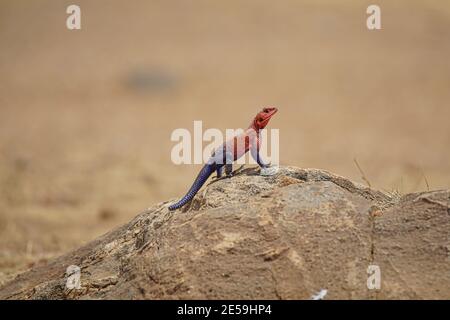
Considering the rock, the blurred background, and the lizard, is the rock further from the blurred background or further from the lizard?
the blurred background

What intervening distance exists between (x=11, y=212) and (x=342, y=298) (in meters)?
8.73

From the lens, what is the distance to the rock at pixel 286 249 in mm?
3947

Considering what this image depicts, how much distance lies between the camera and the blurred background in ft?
41.9

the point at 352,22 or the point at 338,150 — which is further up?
the point at 352,22

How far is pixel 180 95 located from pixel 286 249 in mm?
18835

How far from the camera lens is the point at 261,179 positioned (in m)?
4.82

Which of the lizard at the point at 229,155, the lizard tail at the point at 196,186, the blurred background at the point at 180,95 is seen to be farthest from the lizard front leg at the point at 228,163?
the blurred background at the point at 180,95

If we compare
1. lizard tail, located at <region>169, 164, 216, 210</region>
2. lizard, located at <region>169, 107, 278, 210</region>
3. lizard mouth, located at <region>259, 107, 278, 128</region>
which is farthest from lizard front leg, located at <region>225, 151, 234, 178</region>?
lizard mouth, located at <region>259, 107, 278, 128</region>

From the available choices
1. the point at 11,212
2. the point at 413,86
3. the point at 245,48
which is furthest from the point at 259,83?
the point at 11,212

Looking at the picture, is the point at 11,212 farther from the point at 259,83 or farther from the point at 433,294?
the point at 259,83

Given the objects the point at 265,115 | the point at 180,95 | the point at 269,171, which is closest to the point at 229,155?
the point at 269,171

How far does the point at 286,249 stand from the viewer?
4.11 metres

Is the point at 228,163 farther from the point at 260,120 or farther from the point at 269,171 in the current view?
the point at 260,120
